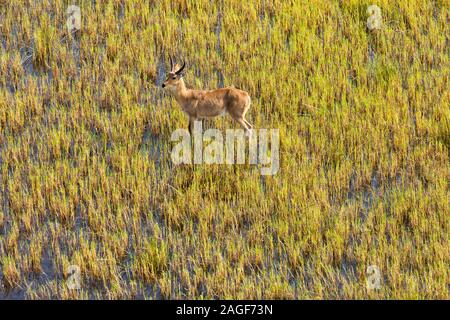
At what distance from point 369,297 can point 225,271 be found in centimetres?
107

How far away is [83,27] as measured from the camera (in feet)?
35.3

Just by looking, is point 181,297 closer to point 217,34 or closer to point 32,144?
point 32,144

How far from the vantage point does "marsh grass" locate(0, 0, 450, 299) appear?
7059 millimetres

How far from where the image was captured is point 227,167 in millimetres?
8195

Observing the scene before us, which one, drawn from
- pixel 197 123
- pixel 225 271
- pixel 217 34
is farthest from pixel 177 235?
pixel 217 34

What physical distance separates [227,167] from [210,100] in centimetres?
64

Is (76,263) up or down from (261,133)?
down

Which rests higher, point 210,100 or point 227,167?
point 210,100

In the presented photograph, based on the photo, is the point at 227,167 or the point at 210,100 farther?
the point at 210,100

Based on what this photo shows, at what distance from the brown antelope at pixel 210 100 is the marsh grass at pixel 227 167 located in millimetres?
319

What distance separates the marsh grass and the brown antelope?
1.05 feet

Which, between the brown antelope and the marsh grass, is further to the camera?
the brown antelope

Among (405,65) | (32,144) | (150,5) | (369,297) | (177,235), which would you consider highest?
(150,5)

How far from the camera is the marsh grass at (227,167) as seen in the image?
7059 millimetres
